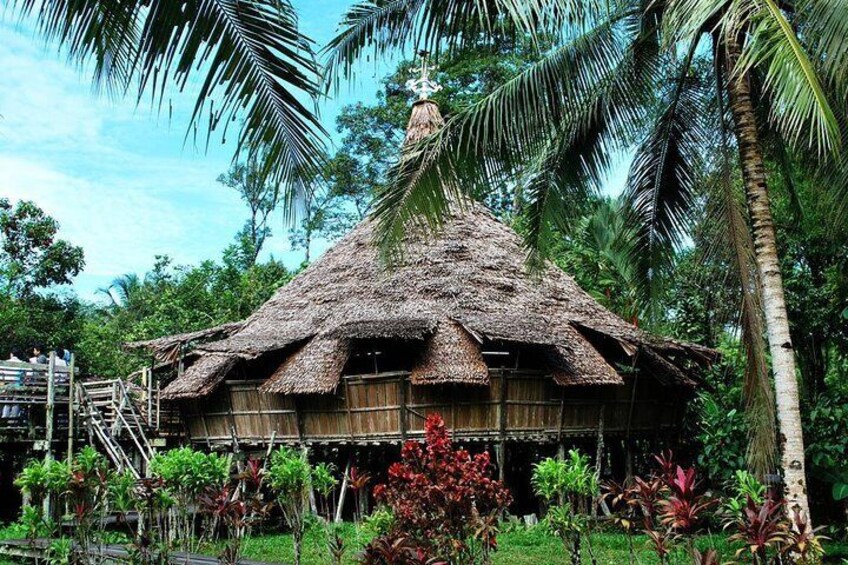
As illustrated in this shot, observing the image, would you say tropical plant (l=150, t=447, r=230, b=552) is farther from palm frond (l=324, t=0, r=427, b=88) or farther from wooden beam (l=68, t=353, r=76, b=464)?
wooden beam (l=68, t=353, r=76, b=464)

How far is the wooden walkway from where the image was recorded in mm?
7453

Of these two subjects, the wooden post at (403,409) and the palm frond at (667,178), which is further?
the wooden post at (403,409)

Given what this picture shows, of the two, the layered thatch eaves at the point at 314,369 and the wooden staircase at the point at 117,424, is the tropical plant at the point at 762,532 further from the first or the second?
the wooden staircase at the point at 117,424

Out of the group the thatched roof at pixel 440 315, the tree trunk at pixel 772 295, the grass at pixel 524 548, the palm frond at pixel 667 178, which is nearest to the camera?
the tree trunk at pixel 772 295

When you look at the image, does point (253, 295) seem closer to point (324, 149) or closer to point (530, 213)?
point (530, 213)

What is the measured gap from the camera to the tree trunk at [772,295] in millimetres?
6492

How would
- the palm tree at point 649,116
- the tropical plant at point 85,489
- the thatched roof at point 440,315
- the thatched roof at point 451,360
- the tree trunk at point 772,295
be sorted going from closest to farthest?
the palm tree at point 649,116
the tree trunk at point 772,295
the tropical plant at point 85,489
the thatched roof at point 451,360
the thatched roof at point 440,315

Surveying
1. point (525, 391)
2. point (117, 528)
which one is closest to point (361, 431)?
point (525, 391)

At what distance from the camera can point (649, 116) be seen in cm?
958

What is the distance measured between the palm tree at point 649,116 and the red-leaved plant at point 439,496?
2.30 meters

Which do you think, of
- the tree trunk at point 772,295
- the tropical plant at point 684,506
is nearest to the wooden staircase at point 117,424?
the tree trunk at point 772,295

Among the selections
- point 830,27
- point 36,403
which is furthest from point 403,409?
point 830,27

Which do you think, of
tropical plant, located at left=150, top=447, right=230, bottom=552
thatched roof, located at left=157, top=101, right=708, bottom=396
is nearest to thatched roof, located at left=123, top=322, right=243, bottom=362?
thatched roof, located at left=157, top=101, right=708, bottom=396

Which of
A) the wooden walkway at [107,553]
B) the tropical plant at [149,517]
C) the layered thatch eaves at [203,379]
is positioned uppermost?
the layered thatch eaves at [203,379]
